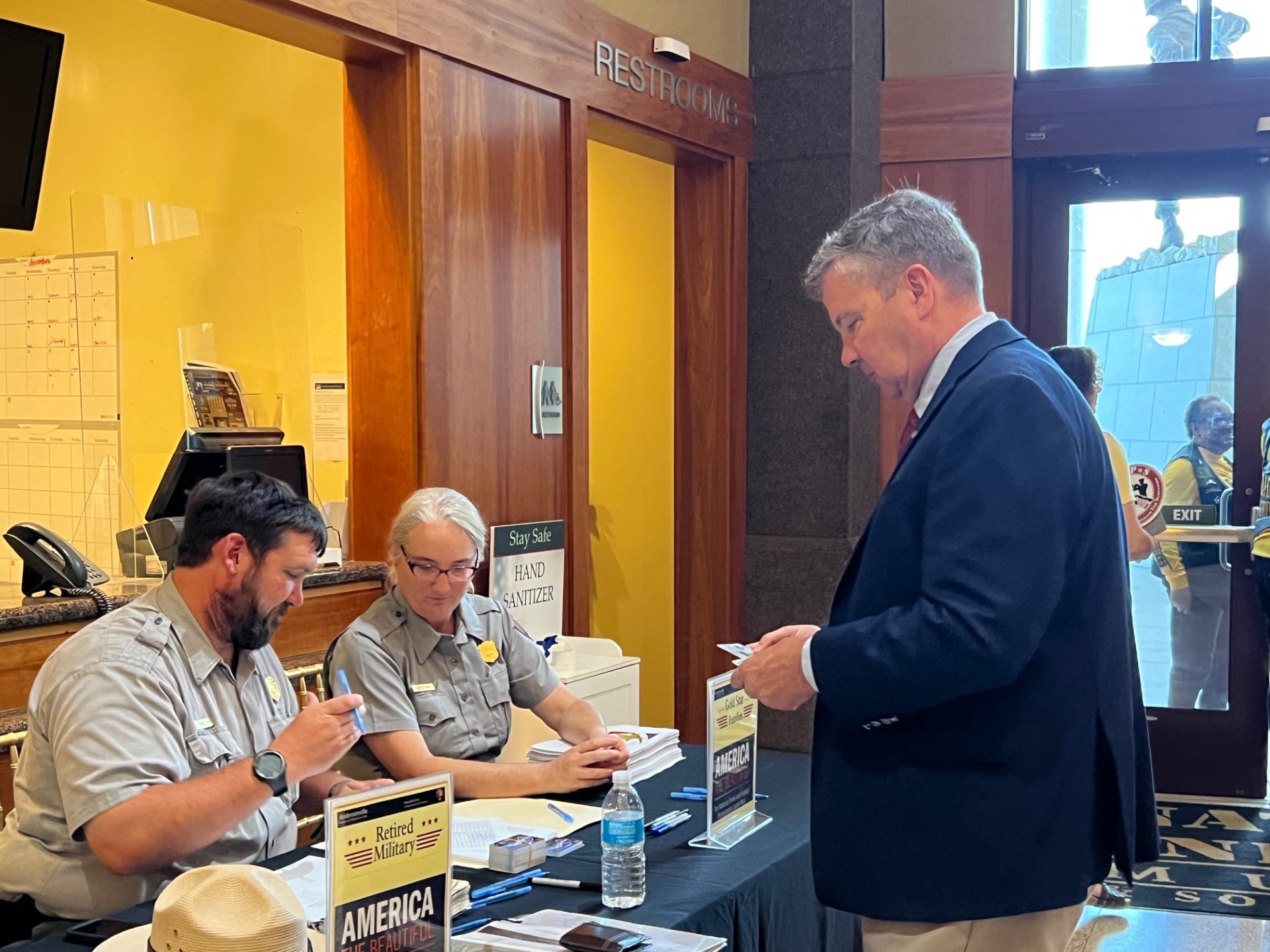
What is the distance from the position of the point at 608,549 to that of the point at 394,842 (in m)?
4.23

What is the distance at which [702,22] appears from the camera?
5.27m

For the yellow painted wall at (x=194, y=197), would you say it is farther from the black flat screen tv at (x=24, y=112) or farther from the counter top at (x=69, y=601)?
the counter top at (x=69, y=601)

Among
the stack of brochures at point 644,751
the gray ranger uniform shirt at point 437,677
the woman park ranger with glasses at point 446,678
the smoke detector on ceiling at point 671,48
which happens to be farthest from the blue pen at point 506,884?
the smoke detector on ceiling at point 671,48

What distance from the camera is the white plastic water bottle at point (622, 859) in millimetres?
1935

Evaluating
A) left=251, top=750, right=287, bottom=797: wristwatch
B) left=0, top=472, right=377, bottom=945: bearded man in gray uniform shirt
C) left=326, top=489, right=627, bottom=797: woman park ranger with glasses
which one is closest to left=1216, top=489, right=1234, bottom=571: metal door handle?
left=326, top=489, right=627, bottom=797: woman park ranger with glasses

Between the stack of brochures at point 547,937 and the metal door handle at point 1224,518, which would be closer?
the stack of brochures at point 547,937

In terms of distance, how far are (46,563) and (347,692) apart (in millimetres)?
952

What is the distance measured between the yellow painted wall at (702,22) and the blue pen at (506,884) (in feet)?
10.7

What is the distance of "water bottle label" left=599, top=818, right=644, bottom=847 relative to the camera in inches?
77.7

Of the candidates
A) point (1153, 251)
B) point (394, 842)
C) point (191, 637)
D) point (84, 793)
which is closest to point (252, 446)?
point (191, 637)

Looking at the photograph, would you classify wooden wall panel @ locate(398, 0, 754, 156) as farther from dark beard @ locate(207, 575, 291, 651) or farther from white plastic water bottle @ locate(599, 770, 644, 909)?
white plastic water bottle @ locate(599, 770, 644, 909)

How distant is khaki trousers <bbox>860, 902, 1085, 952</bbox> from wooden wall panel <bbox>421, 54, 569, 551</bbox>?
2296 mm

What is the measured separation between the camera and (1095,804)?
174 centimetres

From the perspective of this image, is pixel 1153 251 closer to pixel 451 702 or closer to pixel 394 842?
pixel 451 702
